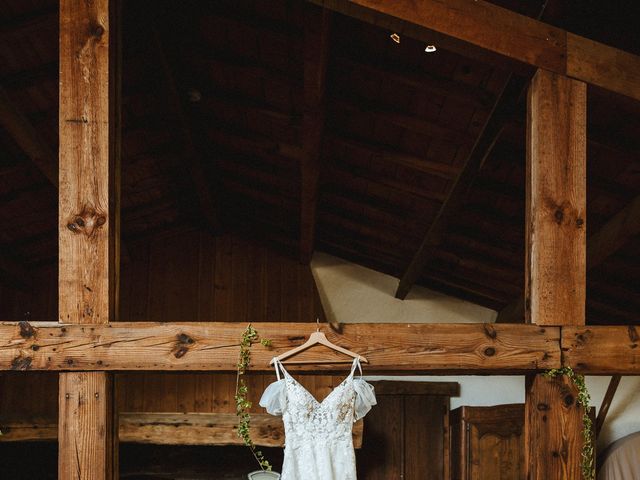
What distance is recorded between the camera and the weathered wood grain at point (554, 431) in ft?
9.66

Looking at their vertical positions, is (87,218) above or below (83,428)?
above

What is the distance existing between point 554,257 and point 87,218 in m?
1.90

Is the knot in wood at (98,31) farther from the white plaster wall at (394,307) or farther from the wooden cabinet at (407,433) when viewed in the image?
the wooden cabinet at (407,433)

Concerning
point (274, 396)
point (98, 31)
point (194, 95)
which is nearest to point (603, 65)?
point (274, 396)

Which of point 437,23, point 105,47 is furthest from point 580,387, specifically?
point 105,47

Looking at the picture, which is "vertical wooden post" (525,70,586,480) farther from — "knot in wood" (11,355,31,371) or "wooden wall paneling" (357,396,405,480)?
"wooden wall paneling" (357,396,405,480)

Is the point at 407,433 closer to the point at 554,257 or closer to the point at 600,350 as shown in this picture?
the point at 600,350

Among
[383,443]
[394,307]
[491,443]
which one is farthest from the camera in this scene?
[394,307]

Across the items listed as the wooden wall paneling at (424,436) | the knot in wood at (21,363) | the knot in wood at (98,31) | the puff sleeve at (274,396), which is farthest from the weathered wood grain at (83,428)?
the wooden wall paneling at (424,436)

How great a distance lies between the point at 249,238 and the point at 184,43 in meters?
4.05

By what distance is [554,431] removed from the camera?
2947 mm

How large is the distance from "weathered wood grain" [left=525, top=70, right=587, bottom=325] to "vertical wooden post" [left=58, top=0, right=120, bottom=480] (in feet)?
5.70

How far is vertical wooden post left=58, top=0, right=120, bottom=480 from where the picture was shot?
9.36ft

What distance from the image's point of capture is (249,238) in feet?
27.7
